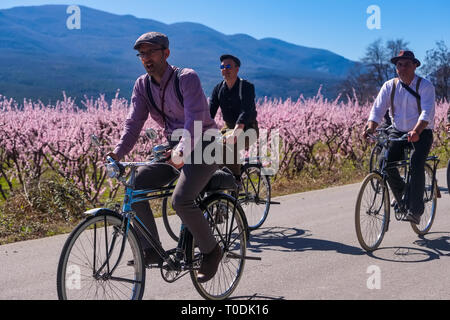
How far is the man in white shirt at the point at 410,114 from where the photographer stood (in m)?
6.43

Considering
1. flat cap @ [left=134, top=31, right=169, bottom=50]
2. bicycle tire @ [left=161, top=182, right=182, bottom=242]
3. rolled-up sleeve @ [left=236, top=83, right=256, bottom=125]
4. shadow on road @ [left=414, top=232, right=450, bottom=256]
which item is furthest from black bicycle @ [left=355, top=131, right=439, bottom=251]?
flat cap @ [left=134, top=31, right=169, bottom=50]

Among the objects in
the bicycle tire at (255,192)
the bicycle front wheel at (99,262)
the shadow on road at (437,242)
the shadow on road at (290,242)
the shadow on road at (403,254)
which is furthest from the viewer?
the bicycle tire at (255,192)

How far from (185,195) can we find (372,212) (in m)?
2.92

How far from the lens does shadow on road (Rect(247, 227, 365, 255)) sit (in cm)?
633

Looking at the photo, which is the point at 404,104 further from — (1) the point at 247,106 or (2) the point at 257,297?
(2) the point at 257,297

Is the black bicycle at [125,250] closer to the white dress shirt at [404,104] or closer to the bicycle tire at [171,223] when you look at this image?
the bicycle tire at [171,223]

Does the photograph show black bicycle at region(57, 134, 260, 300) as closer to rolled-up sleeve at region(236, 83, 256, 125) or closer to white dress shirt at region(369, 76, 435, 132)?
rolled-up sleeve at region(236, 83, 256, 125)

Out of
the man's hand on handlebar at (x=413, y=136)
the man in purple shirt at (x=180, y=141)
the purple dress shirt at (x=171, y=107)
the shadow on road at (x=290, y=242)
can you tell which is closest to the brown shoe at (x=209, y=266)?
the man in purple shirt at (x=180, y=141)

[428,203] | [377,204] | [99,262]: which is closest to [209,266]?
[99,262]

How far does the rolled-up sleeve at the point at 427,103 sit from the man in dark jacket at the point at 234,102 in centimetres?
200

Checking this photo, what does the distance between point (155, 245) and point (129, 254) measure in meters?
0.24

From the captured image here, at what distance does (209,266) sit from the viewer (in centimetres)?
428

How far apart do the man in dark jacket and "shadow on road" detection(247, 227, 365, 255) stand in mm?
873
